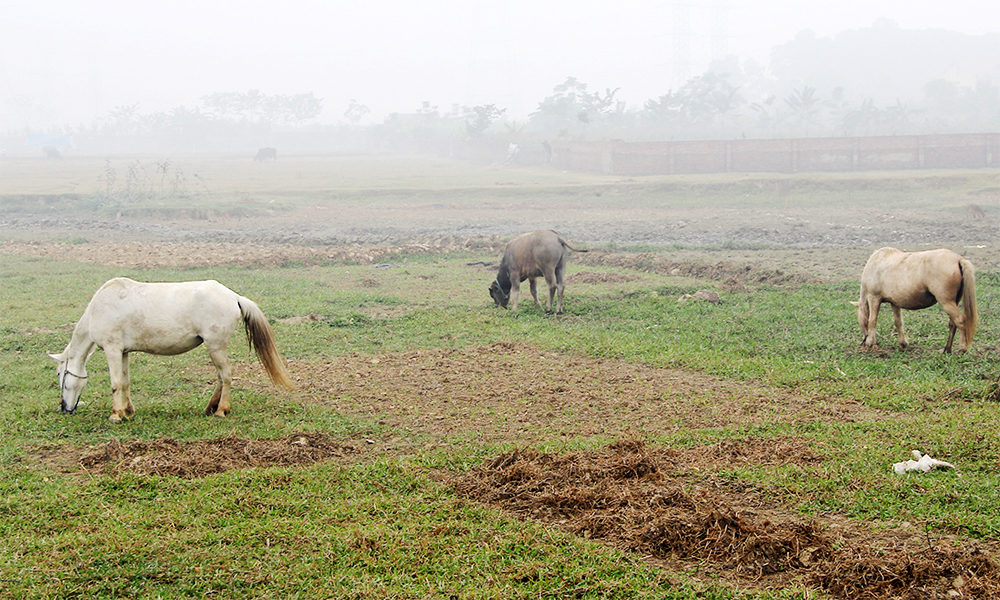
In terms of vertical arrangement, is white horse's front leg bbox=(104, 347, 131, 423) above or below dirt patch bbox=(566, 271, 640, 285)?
above

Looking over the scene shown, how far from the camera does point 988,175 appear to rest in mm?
41812

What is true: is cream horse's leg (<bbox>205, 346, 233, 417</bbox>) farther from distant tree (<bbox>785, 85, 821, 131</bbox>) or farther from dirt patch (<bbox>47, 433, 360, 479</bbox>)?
distant tree (<bbox>785, 85, 821, 131</bbox>)

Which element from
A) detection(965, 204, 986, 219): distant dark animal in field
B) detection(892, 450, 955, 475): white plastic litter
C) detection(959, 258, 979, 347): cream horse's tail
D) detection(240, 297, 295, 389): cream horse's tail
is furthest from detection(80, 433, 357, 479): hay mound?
detection(965, 204, 986, 219): distant dark animal in field

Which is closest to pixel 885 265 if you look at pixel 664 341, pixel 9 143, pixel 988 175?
pixel 664 341

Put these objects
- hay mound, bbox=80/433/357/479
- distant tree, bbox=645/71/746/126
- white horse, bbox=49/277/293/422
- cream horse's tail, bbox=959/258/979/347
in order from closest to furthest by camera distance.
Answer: hay mound, bbox=80/433/357/479, white horse, bbox=49/277/293/422, cream horse's tail, bbox=959/258/979/347, distant tree, bbox=645/71/746/126

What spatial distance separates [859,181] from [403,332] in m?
35.6

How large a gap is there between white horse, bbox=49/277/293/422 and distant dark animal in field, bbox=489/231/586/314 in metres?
7.38

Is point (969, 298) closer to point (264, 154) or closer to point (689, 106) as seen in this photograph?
point (264, 154)

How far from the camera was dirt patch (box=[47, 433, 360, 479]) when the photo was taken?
23.7 feet

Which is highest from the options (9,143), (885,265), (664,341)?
(9,143)

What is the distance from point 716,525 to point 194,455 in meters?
4.79

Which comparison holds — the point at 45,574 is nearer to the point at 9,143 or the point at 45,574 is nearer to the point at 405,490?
the point at 405,490

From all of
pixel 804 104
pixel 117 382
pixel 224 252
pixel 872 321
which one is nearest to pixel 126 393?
pixel 117 382

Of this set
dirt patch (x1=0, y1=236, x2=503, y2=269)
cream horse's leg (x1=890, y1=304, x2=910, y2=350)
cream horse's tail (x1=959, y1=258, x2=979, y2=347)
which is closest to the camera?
cream horse's tail (x1=959, y1=258, x2=979, y2=347)
